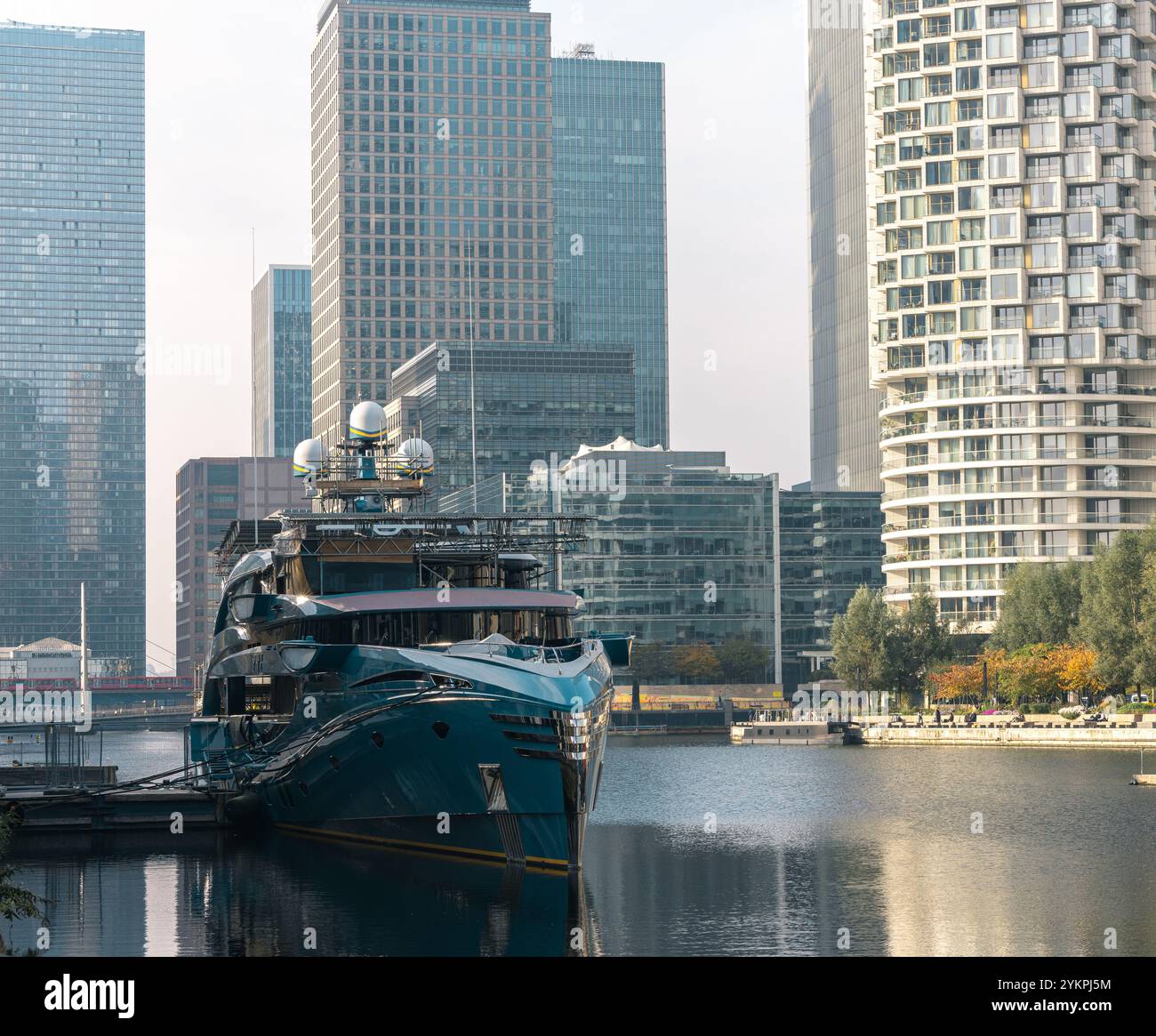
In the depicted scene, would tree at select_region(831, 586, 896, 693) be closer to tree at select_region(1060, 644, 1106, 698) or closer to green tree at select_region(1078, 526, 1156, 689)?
tree at select_region(1060, 644, 1106, 698)

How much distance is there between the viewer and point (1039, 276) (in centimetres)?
19138

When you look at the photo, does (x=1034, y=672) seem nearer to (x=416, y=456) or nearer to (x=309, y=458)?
(x=416, y=456)

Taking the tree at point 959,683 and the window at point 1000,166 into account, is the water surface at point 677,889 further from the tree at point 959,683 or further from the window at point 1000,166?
the window at point 1000,166

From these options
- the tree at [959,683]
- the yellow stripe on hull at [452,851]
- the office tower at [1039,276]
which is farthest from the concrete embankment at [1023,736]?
the yellow stripe on hull at [452,851]

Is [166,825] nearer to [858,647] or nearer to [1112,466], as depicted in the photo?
[858,647]

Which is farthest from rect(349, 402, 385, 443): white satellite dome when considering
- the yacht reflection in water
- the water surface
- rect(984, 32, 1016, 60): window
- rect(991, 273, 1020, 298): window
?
rect(984, 32, 1016, 60): window

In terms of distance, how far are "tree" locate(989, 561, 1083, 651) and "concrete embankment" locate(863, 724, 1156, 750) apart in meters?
12.9

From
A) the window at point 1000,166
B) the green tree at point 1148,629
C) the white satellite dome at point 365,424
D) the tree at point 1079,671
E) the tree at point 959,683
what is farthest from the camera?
the window at point 1000,166

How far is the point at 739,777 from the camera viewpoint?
387 feet

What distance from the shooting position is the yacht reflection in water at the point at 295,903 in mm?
45250

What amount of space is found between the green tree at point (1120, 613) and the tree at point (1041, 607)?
13075 millimetres
